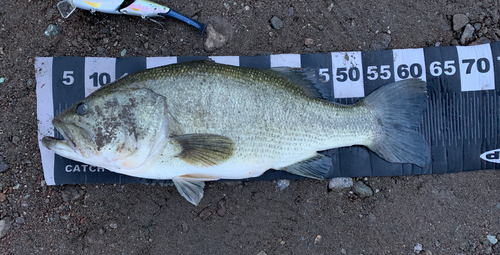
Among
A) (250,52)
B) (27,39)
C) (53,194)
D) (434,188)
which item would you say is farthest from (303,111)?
(27,39)

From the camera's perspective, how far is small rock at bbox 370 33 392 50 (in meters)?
2.99

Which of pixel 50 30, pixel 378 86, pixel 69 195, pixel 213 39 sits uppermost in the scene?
pixel 50 30

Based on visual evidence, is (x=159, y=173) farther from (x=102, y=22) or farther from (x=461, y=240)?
(x=461, y=240)

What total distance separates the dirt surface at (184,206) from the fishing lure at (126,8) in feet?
0.39

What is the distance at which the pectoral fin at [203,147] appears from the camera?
2.22m

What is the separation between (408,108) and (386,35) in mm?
829

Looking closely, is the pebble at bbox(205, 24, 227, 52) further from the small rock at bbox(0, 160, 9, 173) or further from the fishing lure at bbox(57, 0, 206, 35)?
the small rock at bbox(0, 160, 9, 173)

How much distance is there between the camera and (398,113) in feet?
8.62

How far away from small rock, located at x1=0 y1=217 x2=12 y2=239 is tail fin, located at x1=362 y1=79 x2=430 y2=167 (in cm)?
343

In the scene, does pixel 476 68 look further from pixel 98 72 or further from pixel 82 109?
pixel 98 72

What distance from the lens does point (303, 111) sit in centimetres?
247

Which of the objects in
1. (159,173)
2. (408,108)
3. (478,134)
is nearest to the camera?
(159,173)

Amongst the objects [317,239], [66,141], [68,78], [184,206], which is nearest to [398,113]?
[317,239]

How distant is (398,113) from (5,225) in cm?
375
